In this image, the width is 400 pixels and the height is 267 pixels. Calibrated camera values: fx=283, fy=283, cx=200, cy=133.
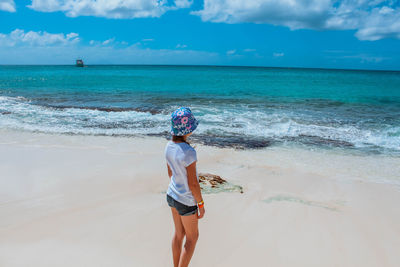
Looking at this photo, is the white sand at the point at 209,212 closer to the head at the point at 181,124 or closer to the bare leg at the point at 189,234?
the bare leg at the point at 189,234

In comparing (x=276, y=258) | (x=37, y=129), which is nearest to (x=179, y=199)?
(x=276, y=258)

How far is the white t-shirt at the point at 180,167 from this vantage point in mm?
2475

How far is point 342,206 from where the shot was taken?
15.8 feet

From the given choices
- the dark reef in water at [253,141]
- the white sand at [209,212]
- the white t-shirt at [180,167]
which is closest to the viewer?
the white t-shirt at [180,167]

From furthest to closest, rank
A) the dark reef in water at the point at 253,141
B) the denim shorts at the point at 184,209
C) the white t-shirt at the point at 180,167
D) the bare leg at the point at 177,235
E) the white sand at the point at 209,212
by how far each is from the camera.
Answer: the dark reef in water at the point at 253,141 → the white sand at the point at 209,212 → the bare leg at the point at 177,235 → the denim shorts at the point at 184,209 → the white t-shirt at the point at 180,167

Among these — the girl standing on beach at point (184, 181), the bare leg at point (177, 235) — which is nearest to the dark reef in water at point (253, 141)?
the bare leg at point (177, 235)

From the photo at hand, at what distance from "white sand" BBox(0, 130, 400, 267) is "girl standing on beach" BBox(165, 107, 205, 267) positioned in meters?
0.82

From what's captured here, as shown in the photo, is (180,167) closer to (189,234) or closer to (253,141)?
(189,234)

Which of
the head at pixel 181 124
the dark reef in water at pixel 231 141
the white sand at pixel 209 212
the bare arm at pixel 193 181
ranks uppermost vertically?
the head at pixel 181 124

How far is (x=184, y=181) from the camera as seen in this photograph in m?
2.59

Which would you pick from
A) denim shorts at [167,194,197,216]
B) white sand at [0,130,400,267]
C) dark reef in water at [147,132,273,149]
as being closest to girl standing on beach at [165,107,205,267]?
denim shorts at [167,194,197,216]

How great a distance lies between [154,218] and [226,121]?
8.86 meters

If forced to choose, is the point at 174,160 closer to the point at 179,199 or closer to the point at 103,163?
the point at 179,199

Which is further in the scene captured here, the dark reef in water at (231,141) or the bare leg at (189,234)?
the dark reef in water at (231,141)
